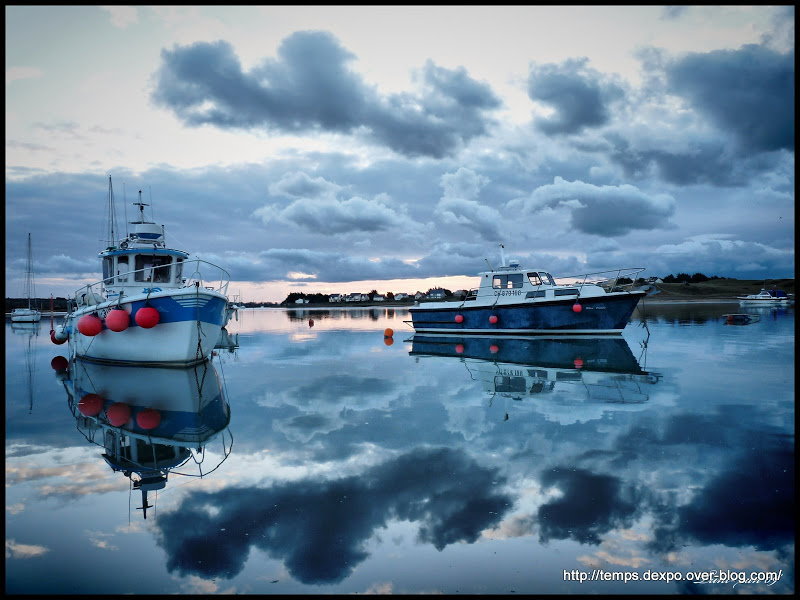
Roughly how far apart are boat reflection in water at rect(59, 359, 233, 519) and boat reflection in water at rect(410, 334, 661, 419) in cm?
685

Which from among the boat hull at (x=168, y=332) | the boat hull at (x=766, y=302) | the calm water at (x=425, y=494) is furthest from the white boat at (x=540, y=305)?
the boat hull at (x=766, y=302)

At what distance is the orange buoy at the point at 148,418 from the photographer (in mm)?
9664

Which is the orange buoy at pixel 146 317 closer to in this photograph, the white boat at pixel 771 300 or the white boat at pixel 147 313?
the white boat at pixel 147 313

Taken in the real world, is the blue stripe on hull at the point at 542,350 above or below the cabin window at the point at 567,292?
below

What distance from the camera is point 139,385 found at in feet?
45.7

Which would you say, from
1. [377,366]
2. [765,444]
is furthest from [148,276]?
[765,444]

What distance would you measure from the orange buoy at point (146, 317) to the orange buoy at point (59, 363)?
6.00 metres

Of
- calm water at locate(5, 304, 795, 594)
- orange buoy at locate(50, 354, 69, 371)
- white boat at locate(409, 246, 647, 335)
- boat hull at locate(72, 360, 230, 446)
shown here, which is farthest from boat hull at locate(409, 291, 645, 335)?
orange buoy at locate(50, 354, 69, 371)

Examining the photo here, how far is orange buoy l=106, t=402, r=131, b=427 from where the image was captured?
32.9ft

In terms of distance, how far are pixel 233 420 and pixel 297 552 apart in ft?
19.2

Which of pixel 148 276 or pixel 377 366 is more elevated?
pixel 148 276

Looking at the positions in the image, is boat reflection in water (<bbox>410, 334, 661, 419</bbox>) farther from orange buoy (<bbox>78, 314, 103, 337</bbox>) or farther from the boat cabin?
orange buoy (<bbox>78, 314, 103, 337</bbox>)

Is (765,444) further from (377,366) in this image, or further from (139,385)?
→ (139,385)

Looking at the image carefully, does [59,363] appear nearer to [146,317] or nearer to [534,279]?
[146,317]
